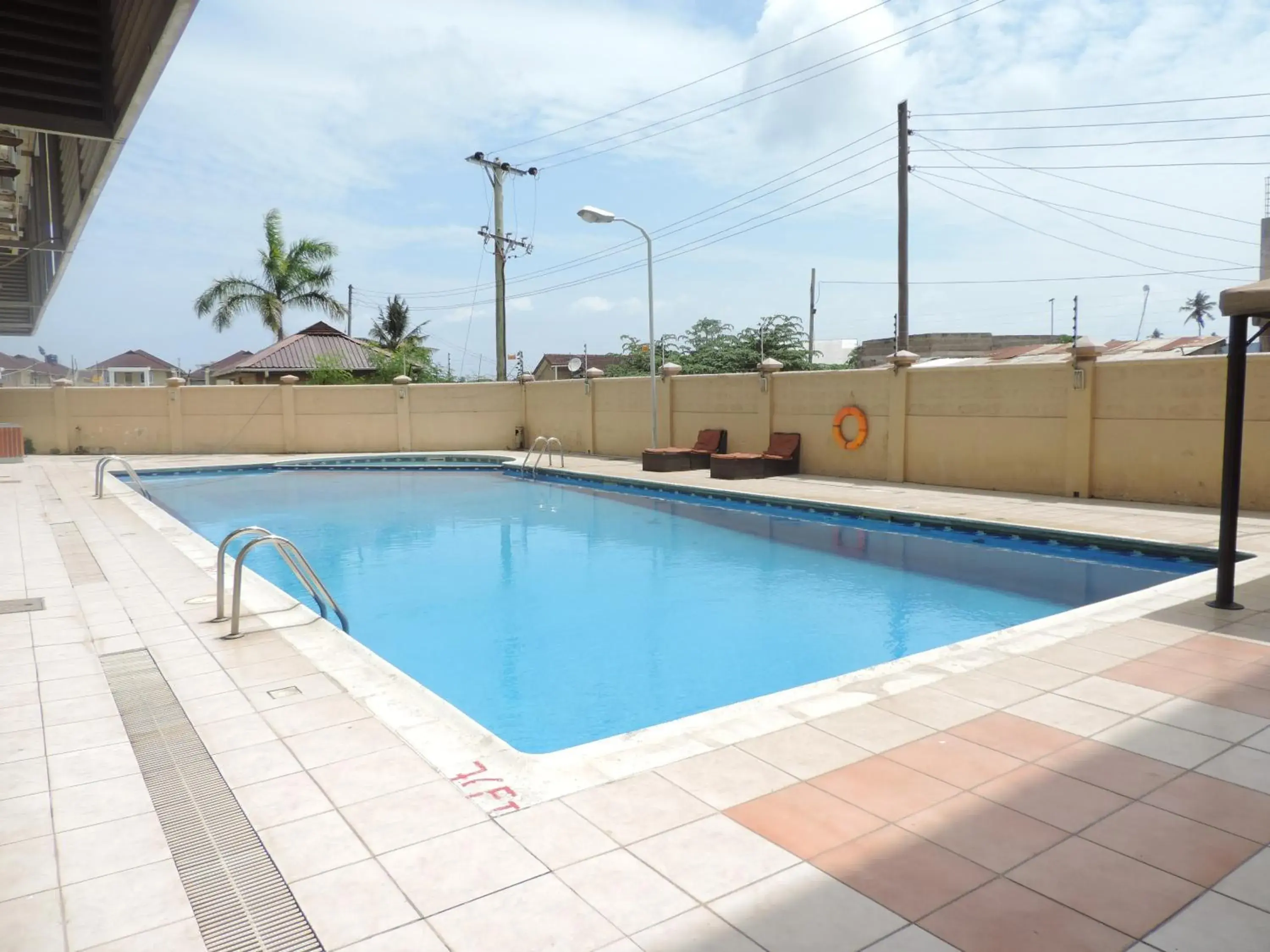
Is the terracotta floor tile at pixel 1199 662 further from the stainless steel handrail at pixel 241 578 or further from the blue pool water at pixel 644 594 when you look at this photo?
the stainless steel handrail at pixel 241 578

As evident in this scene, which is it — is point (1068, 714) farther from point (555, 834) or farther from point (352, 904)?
point (352, 904)

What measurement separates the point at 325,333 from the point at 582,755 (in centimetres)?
3158

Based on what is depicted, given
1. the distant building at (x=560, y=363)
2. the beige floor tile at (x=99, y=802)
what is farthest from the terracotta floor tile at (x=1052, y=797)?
the distant building at (x=560, y=363)

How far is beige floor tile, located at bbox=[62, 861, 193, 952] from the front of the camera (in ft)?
7.98

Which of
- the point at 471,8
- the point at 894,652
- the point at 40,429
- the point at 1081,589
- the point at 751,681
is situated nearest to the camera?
the point at 751,681

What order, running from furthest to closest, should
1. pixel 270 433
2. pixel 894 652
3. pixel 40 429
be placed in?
pixel 270 433 < pixel 40 429 < pixel 894 652

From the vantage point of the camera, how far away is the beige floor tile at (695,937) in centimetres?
231

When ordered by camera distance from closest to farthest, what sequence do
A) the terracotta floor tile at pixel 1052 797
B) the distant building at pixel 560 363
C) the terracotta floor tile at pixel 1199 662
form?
the terracotta floor tile at pixel 1052 797
the terracotta floor tile at pixel 1199 662
the distant building at pixel 560 363

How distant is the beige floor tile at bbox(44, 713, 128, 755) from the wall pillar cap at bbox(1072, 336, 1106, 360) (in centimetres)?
1091

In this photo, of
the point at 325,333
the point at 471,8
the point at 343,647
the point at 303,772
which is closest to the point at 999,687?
the point at 303,772

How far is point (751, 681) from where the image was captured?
6.06 metres

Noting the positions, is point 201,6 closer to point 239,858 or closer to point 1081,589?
point 239,858

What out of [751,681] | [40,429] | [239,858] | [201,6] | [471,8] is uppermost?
[471,8]

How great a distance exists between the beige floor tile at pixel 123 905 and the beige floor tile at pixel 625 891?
3.81 feet
